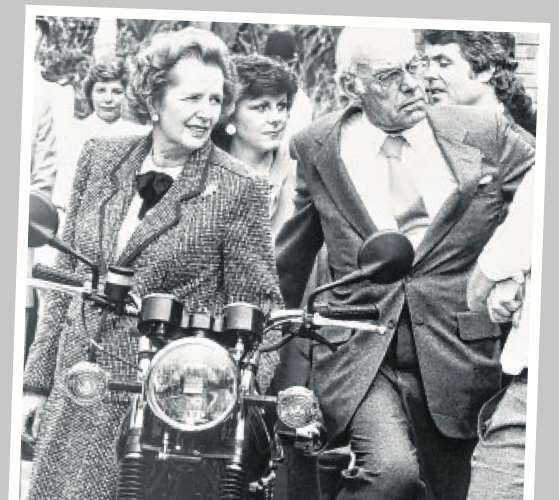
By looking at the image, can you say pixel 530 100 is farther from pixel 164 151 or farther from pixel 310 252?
pixel 164 151

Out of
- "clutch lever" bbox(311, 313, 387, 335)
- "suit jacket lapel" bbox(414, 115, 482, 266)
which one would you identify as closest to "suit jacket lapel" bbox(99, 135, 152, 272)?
"clutch lever" bbox(311, 313, 387, 335)

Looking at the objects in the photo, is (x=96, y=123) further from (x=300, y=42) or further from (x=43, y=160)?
(x=300, y=42)

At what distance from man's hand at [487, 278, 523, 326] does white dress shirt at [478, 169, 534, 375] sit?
3 cm

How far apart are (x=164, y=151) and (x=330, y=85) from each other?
77 centimetres

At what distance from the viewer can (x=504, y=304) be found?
5691 mm

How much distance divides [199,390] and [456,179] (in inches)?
68.3

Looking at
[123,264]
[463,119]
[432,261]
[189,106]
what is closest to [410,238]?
[432,261]

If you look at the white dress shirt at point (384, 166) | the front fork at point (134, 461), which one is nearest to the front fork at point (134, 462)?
the front fork at point (134, 461)

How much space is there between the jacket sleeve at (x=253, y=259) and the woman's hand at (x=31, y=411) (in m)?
0.91

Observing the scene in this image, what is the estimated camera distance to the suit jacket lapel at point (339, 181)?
18.4ft

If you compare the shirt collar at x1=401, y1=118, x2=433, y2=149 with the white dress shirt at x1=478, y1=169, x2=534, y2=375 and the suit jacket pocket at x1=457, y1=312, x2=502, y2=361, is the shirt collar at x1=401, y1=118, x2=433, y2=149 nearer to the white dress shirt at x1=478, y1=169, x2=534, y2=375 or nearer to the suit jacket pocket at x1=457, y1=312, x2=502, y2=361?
the white dress shirt at x1=478, y1=169, x2=534, y2=375

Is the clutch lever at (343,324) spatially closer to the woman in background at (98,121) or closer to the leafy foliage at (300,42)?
the leafy foliage at (300,42)
